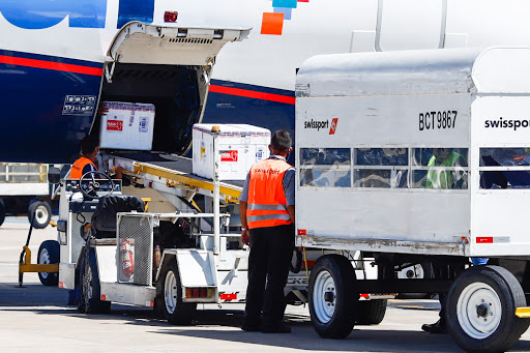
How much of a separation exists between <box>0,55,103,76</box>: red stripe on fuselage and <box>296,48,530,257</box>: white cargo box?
507cm

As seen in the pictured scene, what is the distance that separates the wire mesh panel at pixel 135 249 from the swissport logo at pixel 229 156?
118 cm

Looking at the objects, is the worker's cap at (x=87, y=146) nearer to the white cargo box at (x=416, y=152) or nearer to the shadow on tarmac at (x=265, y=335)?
the shadow on tarmac at (x=265, y=335)

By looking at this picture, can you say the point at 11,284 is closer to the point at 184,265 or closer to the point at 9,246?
the point at 184,265

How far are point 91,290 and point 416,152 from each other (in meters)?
5.19

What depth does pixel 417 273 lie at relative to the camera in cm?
1185

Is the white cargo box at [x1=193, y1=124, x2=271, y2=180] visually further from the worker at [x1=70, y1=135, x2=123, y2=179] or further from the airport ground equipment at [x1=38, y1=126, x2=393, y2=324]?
the worker at [x1=70, y1=135, x2=123, y2=179]

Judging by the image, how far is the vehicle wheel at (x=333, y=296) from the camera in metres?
10.9

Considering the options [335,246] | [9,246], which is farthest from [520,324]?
[9,246]

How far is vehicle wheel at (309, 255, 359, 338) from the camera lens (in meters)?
10.9

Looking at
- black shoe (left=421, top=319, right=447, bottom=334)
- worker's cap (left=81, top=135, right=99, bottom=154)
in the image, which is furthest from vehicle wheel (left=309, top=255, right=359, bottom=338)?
worker's cap (left=81, top=135, right=99, bottom=154)

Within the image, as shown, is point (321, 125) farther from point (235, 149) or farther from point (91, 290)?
point (91, 290)

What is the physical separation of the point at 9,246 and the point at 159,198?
1292 cm

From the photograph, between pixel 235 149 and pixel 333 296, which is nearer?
pixel 333 296

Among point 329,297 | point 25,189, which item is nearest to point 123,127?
point 329,297
